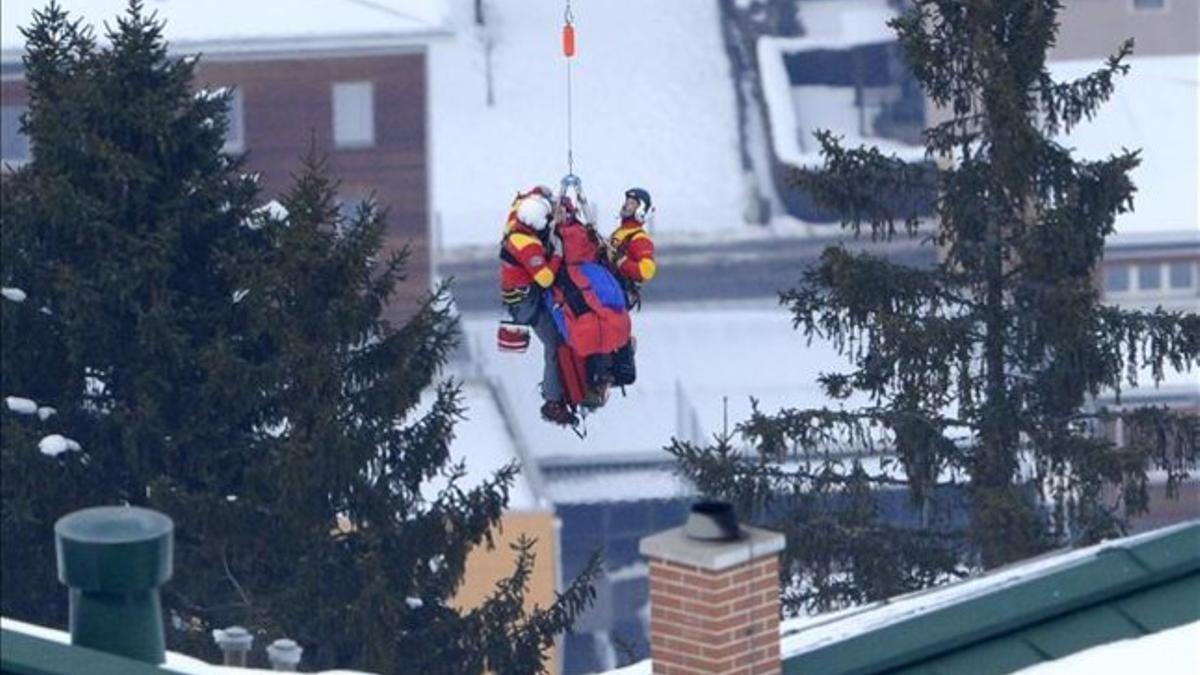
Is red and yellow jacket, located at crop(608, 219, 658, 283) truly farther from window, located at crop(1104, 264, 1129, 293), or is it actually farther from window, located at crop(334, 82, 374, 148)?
window, located at crop(334, 82, 374, 148)

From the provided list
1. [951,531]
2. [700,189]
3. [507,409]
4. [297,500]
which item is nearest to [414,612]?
[297,500]

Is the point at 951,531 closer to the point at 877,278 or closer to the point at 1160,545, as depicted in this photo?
the point at 877,278

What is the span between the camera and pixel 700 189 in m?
75.4

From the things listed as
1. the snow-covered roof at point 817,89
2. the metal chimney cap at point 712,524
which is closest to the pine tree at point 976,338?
the metal chimney cap at point 712,524

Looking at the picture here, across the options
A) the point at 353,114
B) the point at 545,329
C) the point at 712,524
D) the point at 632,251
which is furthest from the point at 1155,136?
the point at 712,524

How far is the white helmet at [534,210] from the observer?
73.5 ft

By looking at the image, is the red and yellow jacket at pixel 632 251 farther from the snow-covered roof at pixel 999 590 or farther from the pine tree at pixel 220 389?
the snow-covered roof at pixel 999 590

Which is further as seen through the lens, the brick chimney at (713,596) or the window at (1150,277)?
the window at (1150,277)

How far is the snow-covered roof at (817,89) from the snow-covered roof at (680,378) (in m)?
5.73

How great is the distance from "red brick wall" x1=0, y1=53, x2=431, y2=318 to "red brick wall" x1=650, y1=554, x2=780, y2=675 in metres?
45.2

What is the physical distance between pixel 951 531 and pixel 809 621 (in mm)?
8815

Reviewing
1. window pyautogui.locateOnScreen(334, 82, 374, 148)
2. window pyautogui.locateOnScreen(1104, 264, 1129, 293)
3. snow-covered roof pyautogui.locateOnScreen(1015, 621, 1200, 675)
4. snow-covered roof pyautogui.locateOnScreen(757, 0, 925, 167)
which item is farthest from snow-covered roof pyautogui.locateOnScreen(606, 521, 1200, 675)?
snow-covered roof pyautogui.locateOnScreen(757, 0, 925, 167)

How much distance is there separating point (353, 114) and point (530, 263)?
42.9 metres

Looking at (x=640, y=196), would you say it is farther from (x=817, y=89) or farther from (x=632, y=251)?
(x=817, y=89)
